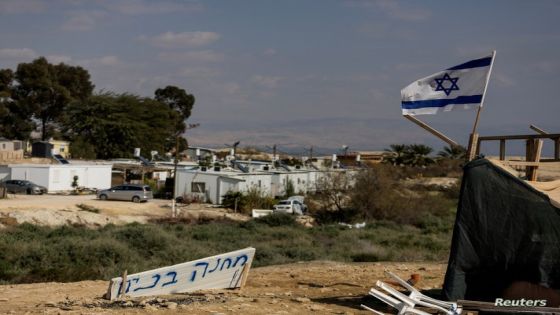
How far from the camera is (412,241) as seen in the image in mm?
31422

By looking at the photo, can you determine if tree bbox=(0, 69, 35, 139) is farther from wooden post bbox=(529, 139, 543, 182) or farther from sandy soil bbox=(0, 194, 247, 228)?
wooden post bbox=(529, 139, 543, 182)

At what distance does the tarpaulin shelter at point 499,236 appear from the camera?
10.0 metres

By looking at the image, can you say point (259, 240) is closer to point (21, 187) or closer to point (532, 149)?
point (532, 149)

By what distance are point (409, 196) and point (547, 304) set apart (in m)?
44.5

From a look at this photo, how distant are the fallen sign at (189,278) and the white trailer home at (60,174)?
46110 mm

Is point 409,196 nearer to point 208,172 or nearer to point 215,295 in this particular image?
point 208,172

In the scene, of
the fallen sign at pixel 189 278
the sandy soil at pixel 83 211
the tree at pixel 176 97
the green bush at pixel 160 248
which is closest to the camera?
the fallen sign at pixel 189 278

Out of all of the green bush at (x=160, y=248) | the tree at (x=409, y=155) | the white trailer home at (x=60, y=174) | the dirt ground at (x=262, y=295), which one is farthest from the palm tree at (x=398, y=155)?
the dirt ground at (x=262, y=295)

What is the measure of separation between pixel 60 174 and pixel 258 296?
159 feet

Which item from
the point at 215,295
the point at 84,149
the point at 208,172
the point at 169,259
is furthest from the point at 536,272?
the point at 84,149

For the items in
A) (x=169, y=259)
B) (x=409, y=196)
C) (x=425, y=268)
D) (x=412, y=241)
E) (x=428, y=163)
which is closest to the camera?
(x=425, y=268)

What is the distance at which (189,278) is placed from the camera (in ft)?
42.8

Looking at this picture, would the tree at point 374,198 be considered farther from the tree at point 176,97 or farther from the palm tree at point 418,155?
the tree at point 176,97

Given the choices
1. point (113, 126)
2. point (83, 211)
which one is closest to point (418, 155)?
point (113, 126)
